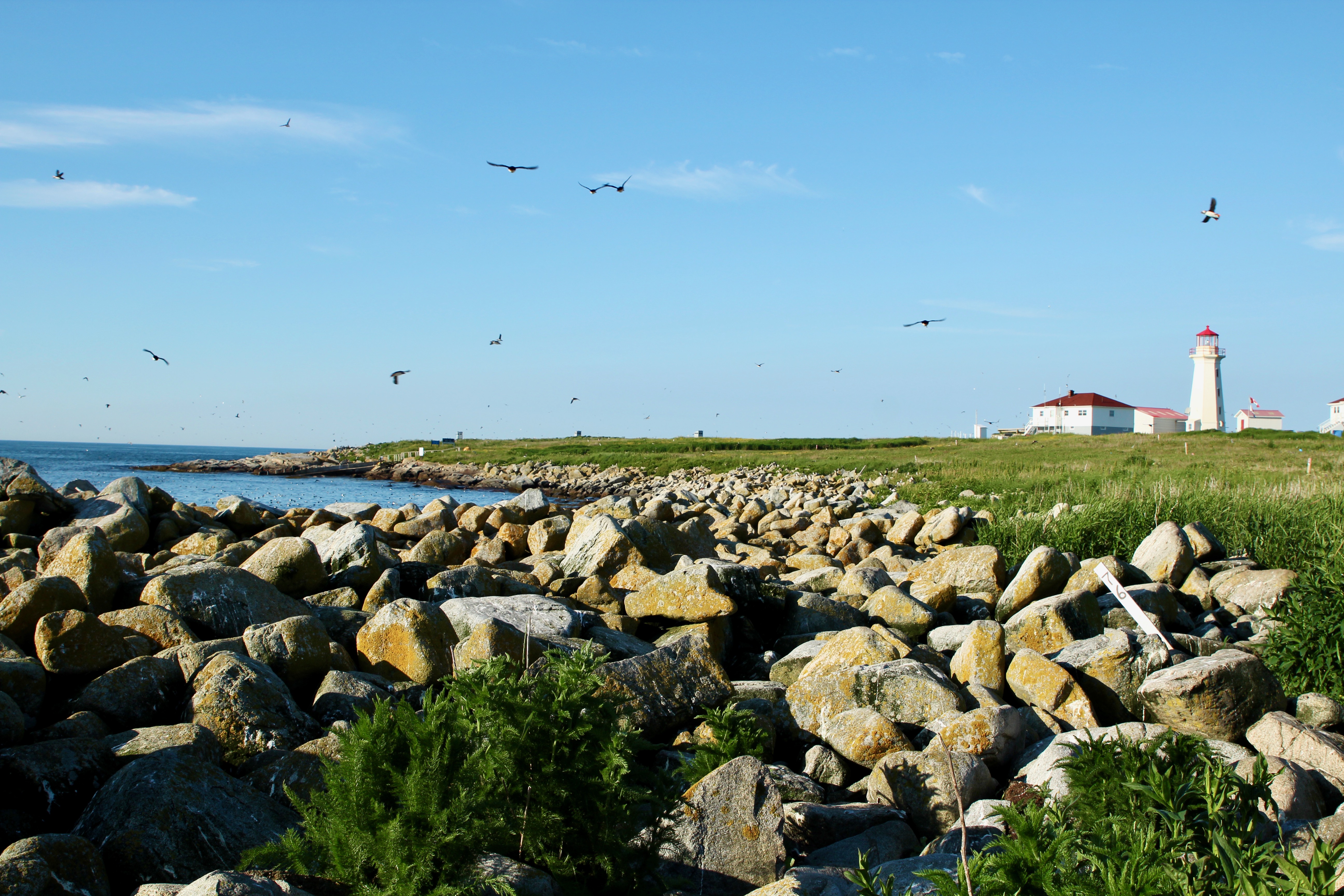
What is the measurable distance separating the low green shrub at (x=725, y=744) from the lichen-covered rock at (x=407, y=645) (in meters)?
2.29

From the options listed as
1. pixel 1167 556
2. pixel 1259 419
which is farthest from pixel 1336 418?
pixel 1167 556

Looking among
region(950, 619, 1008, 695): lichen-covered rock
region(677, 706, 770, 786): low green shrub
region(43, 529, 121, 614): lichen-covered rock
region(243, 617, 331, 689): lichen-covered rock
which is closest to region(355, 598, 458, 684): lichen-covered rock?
region(243, 617, 331, 689): lichen-covered rock

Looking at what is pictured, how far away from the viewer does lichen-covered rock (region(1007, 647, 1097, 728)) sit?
6676 millimetres

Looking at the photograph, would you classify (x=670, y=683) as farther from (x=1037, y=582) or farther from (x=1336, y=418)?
(x=1336, y=418)

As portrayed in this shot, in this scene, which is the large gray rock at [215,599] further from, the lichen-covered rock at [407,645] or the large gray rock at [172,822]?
the large gray rock at [172,822]

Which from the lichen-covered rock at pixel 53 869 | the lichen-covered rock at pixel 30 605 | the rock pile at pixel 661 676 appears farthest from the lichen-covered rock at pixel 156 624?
the lichen-covered rock at pixel 53 869

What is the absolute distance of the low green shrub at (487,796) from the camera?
3.24m

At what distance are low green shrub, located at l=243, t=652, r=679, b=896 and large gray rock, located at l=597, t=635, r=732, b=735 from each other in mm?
1966

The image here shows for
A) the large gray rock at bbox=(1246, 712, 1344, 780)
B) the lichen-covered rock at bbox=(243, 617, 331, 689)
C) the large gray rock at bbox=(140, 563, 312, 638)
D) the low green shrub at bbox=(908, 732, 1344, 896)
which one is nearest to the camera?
the low green shrub at bbox=(908, 732, 1344, 896)

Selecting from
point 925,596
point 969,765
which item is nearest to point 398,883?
point 969,765

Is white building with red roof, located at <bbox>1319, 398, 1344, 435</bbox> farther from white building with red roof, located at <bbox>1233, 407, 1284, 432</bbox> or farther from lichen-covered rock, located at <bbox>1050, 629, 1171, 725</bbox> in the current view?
lichen-covered rock, located at <bbox>1050, 629, 1171, 725</bbox>

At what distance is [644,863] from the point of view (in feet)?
12.8

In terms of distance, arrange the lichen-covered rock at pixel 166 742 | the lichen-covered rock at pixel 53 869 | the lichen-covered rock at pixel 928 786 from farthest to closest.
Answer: the lichen-covered rock at pixel 928 786
the lichen-covered rock at pixel 166 742
the lichen-covered rock at pixel 53 869

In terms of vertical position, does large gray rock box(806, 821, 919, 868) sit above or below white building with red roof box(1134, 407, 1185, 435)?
below
